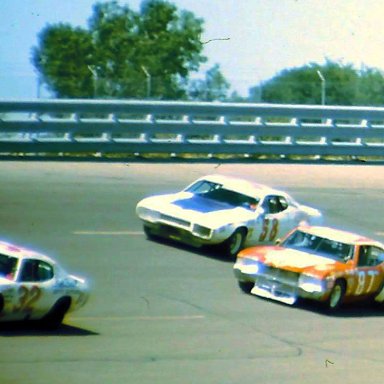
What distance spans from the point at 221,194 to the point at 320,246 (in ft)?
9.88

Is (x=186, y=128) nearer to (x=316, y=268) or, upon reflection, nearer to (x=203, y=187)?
(x=203, y=187)

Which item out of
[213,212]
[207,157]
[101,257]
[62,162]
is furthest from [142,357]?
[207,157]

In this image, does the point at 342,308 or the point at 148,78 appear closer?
the point at 342,308

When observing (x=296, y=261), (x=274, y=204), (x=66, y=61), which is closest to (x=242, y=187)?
(x=274, y=204)

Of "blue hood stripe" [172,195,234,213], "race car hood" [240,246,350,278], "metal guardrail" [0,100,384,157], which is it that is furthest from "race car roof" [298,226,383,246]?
"metal guardrail" [0,100,384,157]

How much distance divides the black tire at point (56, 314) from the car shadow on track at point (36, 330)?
0.06m

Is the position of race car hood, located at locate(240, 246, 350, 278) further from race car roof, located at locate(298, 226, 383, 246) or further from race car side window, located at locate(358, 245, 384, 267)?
race car roof, located at locate(298, 226, 383, 246)

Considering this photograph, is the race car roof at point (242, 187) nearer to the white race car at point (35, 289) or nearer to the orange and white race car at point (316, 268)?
the orange and white race car at point (316, 268)

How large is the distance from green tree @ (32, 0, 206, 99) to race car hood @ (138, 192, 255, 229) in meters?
3.52

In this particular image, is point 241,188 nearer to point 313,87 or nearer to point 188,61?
point 188,61

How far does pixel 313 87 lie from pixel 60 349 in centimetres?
2078

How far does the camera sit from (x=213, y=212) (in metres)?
19.2

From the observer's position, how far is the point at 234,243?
1897cm

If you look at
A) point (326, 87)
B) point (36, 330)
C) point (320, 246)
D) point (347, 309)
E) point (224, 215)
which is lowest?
point (347, 309)
